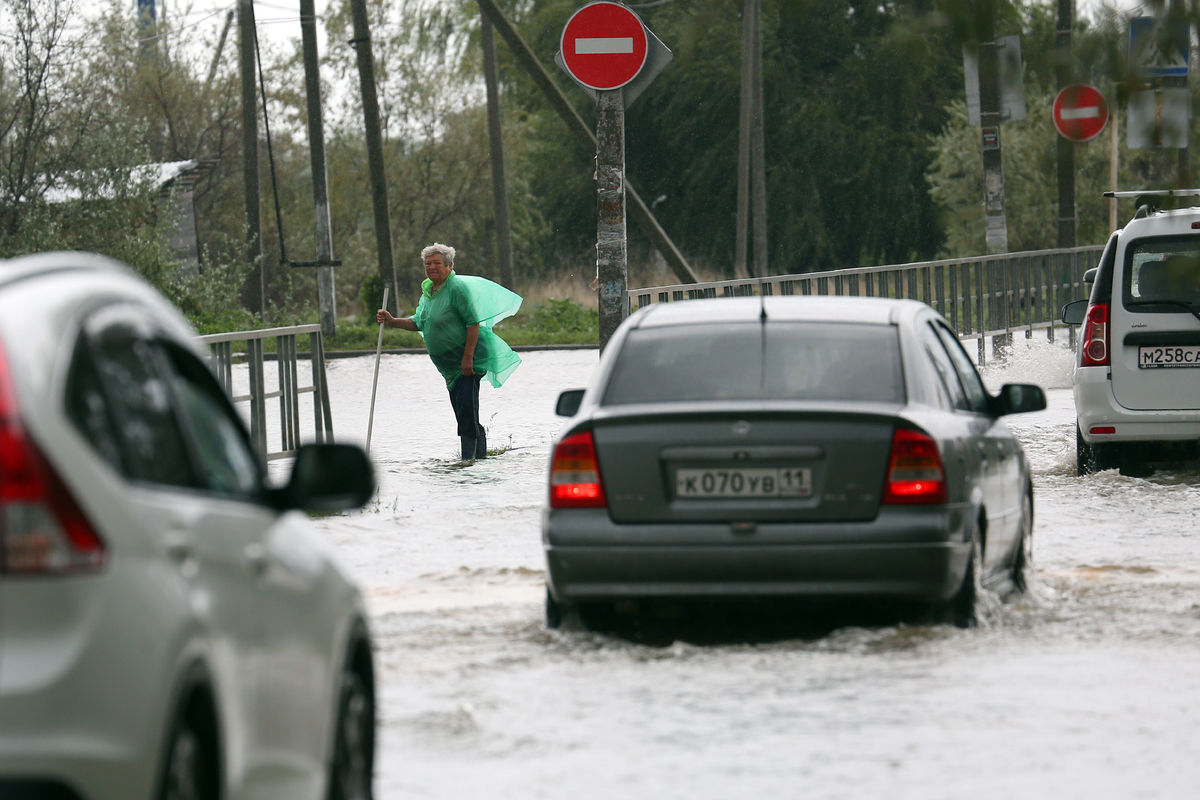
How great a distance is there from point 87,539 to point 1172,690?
4825 millimetres

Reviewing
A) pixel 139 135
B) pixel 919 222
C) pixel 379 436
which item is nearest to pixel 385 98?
pixel 919 222

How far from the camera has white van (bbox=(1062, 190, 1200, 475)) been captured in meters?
14.2

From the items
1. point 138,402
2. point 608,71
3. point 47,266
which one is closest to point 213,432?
point 138,402

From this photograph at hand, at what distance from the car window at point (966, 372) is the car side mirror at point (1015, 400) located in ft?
0.21

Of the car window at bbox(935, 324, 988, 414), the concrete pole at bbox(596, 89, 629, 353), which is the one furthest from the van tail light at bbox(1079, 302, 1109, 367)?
the car window at bbox(935, 324, 988, 414)

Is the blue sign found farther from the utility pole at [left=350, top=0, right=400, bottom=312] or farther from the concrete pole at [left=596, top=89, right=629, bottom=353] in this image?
the utility pole at [left=350, top=0, right=400, bottom=312]

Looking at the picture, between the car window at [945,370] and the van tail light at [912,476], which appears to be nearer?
the van tail light at [912,476]

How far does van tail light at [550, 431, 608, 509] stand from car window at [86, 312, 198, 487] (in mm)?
4175

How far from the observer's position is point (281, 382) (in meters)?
15.3

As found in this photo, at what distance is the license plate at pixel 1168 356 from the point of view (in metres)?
14.1

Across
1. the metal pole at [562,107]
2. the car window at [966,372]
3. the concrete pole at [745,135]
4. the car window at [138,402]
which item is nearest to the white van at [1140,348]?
the car window at [966,372]

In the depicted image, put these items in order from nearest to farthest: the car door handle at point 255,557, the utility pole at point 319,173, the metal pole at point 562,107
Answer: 1. the car door handle at point 255,557
2. the metal pole at point 562,107
3. the utility pole at point 319,173

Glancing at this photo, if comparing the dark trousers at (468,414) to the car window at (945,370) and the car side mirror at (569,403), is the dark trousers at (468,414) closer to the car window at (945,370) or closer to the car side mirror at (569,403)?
the car side mirror at (569,403)

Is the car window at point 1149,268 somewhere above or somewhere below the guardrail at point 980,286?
above
